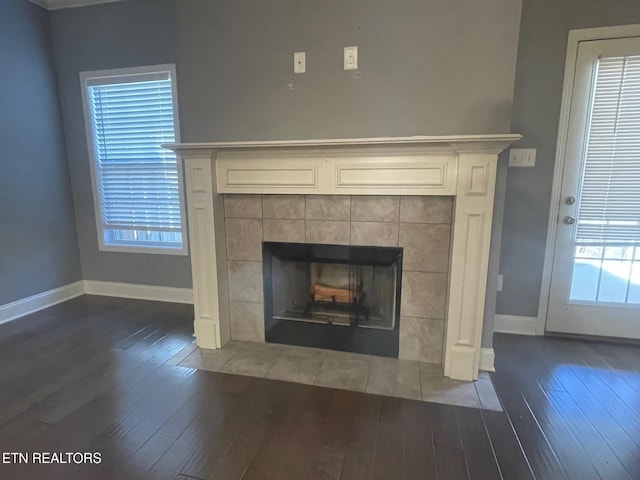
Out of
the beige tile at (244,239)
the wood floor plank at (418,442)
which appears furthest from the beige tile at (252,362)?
the wood floor plank at (418,442)

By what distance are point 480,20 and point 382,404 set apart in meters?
2.12

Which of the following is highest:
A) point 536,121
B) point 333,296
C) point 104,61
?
point 104,61

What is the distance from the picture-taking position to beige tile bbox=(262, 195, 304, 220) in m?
2.31

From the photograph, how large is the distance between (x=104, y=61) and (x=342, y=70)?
2.38 metres

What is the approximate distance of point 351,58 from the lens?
2.02 meters

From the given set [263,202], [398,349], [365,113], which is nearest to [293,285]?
[263,202]

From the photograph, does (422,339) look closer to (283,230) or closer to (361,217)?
(361,217)

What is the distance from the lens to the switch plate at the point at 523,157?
8.04 ft

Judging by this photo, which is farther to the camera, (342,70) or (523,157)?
(523,157)

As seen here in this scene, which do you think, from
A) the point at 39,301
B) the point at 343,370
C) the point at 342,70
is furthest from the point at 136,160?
the point at 343,370

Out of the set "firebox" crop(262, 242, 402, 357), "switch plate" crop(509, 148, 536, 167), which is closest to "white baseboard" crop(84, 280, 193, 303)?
"firebox" crop(262, 242, 402, 357)

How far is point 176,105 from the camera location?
2.99 metres

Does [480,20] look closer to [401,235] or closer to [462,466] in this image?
[401,235]

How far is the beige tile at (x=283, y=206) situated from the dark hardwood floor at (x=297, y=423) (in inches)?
41.8
